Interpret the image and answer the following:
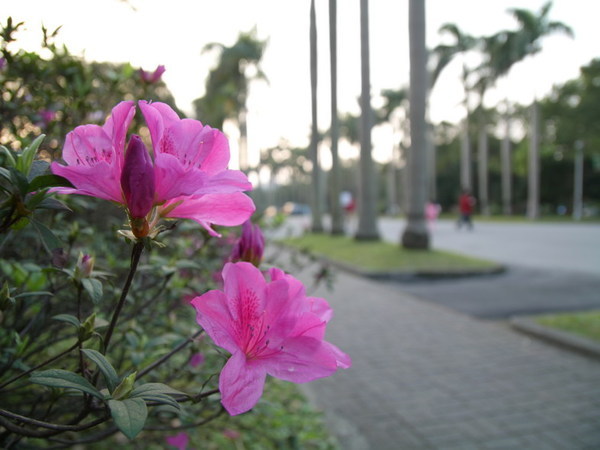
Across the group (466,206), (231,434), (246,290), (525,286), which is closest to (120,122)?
(246,290)

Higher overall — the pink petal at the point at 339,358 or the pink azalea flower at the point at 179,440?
the pink petal at the point at 339,358

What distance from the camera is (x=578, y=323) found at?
533 centimetres

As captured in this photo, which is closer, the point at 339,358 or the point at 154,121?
the point at 154,121

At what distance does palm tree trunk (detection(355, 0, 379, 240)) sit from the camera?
13312 mm

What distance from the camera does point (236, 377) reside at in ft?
2.37

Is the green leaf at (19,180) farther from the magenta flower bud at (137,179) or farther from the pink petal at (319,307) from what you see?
the pink petal at (319,307)

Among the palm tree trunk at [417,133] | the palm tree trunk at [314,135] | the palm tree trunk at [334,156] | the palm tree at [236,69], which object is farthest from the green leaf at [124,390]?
the palm tree at [236,69]

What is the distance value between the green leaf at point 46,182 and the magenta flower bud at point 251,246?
0.39 m

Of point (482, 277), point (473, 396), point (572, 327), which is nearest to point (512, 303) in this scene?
point (572, 327)

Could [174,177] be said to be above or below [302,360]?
above

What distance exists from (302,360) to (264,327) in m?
0.08

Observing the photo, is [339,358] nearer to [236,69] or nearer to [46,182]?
[46,182]

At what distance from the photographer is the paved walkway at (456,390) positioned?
3.16 meters

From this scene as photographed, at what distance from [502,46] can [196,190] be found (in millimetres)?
32317
